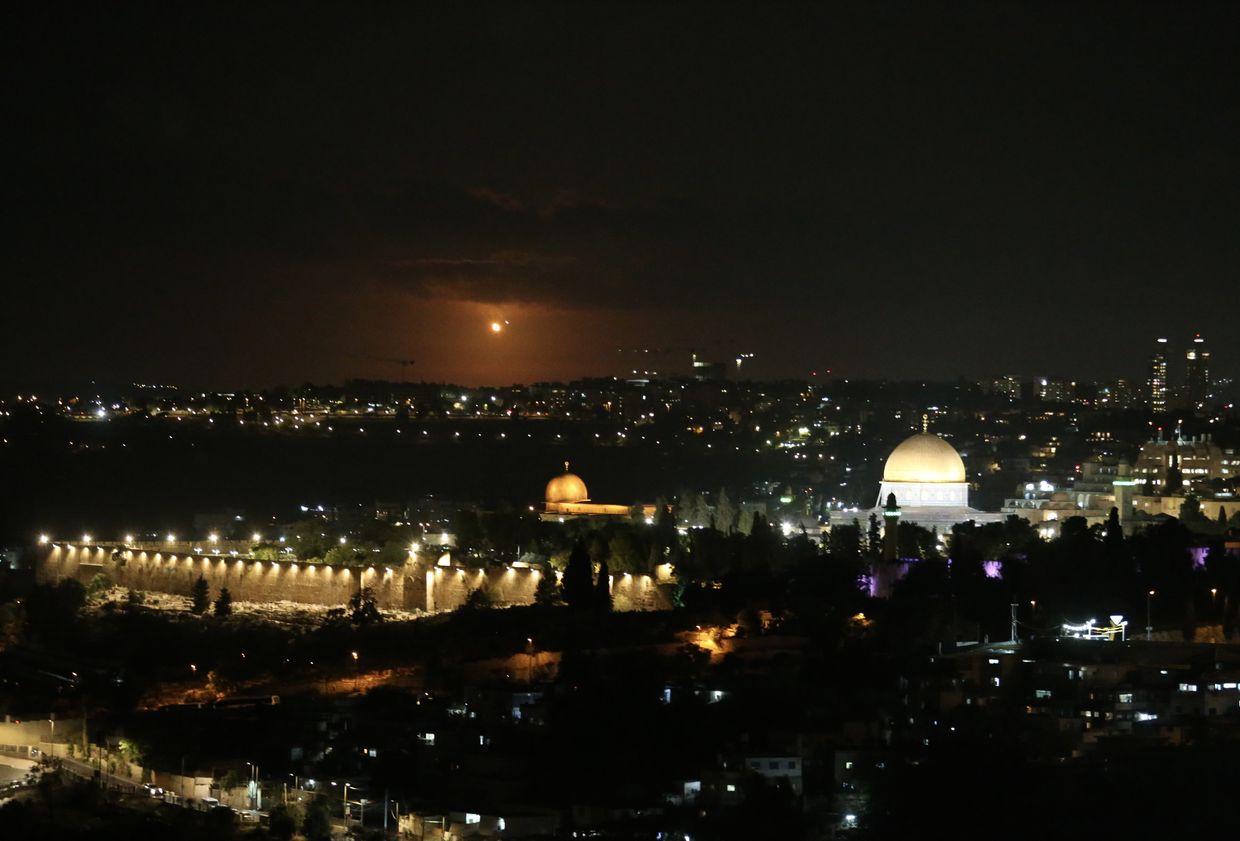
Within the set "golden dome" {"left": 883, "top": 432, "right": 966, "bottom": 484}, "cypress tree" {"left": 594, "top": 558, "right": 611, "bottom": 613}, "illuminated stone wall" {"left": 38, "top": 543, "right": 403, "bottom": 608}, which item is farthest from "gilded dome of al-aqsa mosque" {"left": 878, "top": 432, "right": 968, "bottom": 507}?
"cypress tree" {"left": 594, "top": 558, "right": 611, "bottom": 613}

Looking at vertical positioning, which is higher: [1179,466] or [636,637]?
[1179,466]

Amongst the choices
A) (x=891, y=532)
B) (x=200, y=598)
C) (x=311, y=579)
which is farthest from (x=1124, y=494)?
(x=200, y=598)

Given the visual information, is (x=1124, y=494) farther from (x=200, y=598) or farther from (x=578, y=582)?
(x=200, y=598)

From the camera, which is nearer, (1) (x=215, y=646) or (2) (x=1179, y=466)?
(1) (x=215, y=646)

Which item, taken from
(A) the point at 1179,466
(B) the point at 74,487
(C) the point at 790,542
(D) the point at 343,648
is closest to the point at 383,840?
(D) the point at 343,648

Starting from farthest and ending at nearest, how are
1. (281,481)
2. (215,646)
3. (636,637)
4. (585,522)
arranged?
(281,481) < (585,522) < (215,646) < (636,637)

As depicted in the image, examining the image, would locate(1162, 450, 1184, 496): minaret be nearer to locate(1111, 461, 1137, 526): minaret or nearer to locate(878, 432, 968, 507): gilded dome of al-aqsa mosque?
locate(1111, 461, 1137, 526): minaret

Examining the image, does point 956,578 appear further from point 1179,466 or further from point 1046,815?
point 1179,466

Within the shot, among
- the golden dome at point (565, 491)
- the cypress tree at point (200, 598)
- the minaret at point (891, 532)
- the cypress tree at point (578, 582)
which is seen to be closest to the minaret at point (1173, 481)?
the minaret at point (891, 532)
